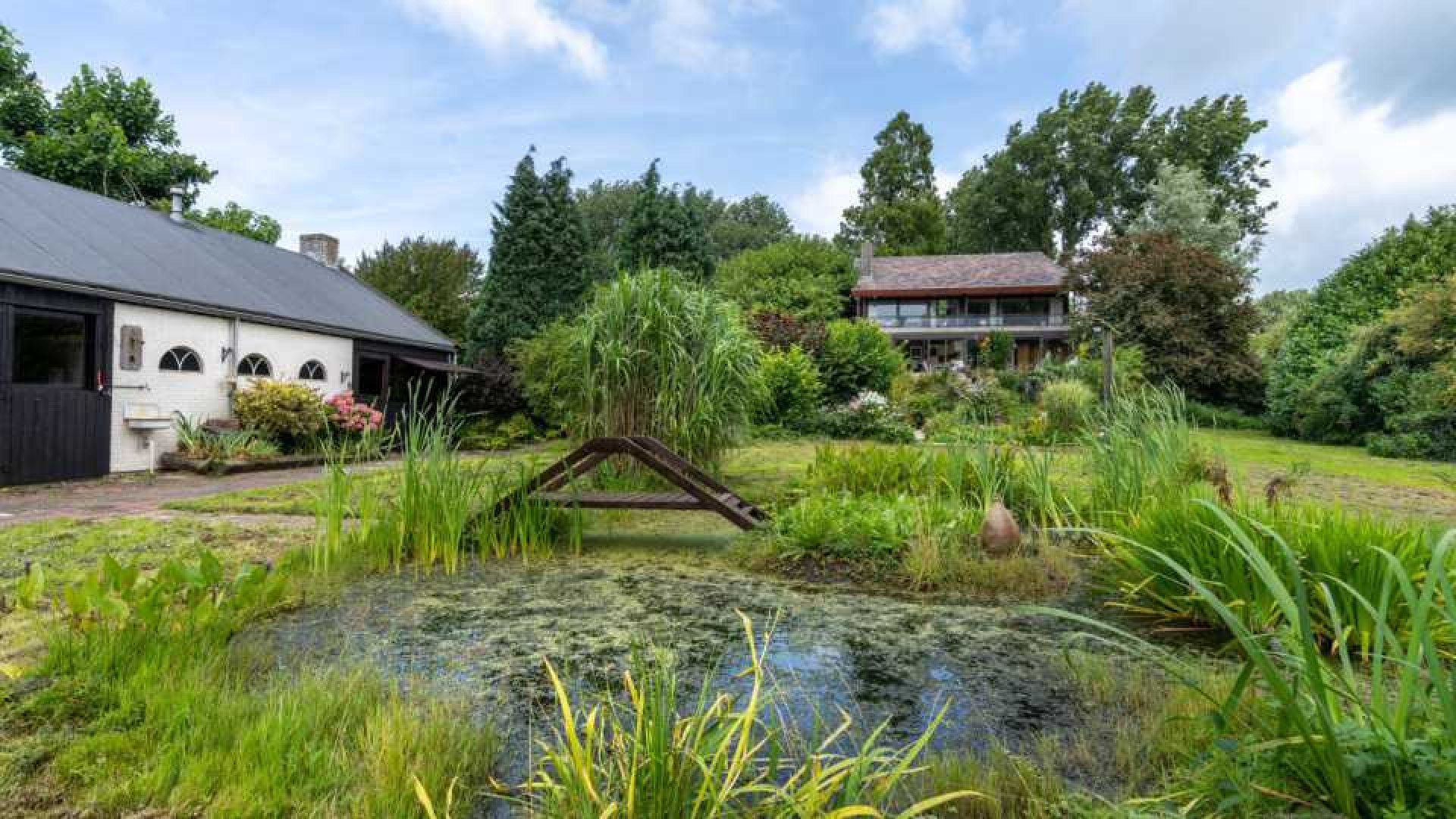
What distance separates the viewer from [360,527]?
12.1 feet

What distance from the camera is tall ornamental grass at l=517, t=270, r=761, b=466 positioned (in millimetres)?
5516

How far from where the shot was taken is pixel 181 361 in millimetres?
8797

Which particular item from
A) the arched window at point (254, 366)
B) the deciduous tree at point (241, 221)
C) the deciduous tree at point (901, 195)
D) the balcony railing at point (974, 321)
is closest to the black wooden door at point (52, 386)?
the arched window at point (254, 366)

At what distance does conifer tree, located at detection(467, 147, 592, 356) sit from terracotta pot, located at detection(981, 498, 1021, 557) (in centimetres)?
1640

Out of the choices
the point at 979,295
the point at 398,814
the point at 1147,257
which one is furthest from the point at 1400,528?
the point at 979,295

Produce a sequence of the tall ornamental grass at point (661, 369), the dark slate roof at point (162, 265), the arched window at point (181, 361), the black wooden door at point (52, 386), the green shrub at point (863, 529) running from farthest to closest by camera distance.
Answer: the arched window at point (181, 361) < the dark slate roof at point (162, 265) < the black wooden door at point (52, 386) < the tall ornamental grass at point (661, 369) < the green shrub at point (863, 529)

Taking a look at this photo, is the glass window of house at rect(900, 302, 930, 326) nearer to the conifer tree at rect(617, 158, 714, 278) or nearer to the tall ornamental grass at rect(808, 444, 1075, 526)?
the conifer tree at rect(617, 158, 714, 278)

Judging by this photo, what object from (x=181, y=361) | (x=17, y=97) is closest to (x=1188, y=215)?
(x=181, y=361)

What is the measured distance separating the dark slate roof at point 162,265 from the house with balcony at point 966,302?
21.1 meters

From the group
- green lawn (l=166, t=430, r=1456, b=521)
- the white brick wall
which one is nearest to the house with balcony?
green lawn (l=166, t=430, r=1456, b=521)

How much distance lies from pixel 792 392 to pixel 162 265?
977cm

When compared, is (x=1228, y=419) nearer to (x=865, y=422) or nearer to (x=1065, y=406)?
(x=1065, y=406)

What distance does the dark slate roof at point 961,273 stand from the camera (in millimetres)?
29859

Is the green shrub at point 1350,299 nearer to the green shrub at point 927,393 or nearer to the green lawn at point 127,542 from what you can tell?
the green shrub at point 927,393
